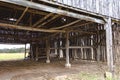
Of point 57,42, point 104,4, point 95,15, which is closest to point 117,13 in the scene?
point 104,4

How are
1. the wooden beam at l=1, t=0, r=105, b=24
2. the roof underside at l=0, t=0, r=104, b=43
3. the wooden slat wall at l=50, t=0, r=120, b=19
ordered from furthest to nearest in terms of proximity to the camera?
1. the wooden slat wall at l=50, t=0, r=120, b=19
2. the roof underside at l=0, t=0, r=104, b=43
3. the wooden beam at l=1, t=0, r=105, b=24

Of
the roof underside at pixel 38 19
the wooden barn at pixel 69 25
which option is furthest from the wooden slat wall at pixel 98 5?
the roof underside at pixel 38 19

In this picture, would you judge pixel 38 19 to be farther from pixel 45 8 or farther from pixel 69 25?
pixel 45 8

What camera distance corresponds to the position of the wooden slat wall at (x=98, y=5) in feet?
19.7

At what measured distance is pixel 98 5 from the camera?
6.98m

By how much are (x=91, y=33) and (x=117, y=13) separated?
3.37m

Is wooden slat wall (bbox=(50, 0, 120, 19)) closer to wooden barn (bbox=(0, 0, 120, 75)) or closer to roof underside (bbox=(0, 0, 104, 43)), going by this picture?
wooden barn (bbox=(0, 0, 120, 75))

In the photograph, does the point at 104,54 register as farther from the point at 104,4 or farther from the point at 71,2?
the point at 71,2

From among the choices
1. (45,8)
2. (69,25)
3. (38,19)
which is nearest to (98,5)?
(69,25)

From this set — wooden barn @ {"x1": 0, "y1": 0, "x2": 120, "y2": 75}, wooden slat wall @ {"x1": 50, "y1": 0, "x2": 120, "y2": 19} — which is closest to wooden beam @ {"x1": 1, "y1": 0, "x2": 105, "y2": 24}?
wooden barn @ {"x1": 0, "y1": 0, "x2": 120, "y2": 75}

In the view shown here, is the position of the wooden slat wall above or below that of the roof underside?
above

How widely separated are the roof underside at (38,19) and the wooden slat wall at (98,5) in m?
0.28

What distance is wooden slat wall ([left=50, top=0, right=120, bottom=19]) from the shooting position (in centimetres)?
599

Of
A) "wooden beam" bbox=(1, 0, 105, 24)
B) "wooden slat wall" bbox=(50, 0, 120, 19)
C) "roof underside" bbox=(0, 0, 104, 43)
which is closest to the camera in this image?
"wooden beam" bbox=(1, 0, 105, 24)
